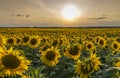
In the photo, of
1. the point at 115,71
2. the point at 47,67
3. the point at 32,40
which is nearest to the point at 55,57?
the point at 47,67

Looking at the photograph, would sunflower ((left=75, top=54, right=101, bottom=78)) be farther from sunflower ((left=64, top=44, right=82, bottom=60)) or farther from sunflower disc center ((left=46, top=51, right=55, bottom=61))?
sunflower ((left=64, top=44, right=82, bottom=60))

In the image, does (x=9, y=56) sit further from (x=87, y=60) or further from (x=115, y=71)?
(x=115, y=71)

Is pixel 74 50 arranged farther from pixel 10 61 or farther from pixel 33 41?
pixel 10 61

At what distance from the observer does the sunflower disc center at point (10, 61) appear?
16.6 ft

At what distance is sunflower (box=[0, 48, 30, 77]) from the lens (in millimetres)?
5040

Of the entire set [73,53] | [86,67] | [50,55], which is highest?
[86,67]

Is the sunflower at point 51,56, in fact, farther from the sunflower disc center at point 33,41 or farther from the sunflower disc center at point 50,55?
the sunflower disc center at point 33,41

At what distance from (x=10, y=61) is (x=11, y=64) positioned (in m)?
0.05

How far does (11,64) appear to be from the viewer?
5.12 meters

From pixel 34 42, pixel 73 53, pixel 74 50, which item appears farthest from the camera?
pixel 34 42

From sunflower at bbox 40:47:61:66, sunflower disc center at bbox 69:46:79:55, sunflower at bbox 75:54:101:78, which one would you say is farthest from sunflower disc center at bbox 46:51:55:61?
sunflower at bbox 75:54:101:78

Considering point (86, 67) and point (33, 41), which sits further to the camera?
point (33, 41)

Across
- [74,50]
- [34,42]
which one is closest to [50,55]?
[74,50]

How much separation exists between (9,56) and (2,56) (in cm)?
12
